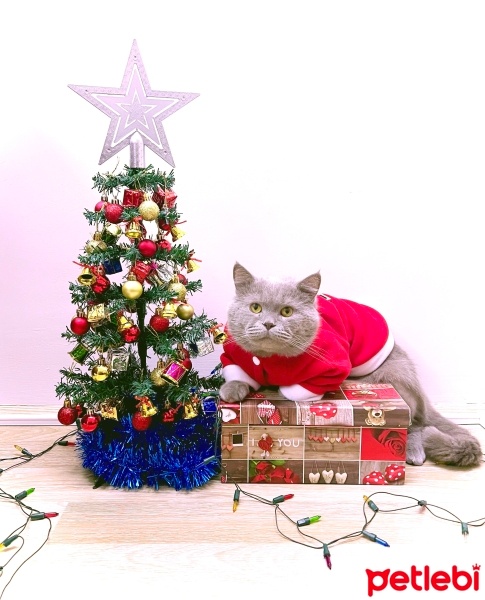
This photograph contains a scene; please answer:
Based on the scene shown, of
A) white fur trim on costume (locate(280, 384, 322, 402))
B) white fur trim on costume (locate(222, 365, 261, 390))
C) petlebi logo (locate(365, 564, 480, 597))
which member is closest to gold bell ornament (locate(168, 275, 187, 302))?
white fur trim on costume (locate(222, 365, 261, 390))

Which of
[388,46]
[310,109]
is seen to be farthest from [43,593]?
[388,46]

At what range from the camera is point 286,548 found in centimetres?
104

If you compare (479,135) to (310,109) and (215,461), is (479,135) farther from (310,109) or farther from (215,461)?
(215,461)

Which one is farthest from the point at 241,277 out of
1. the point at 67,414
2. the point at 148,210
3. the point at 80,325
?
the point at 67,414

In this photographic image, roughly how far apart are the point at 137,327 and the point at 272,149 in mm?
620

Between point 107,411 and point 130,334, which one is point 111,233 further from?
point 107,411

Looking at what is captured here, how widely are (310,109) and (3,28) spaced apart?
79cm

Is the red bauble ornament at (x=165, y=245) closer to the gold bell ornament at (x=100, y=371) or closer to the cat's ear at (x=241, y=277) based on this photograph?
the cat's ear at (x=241, y=277)

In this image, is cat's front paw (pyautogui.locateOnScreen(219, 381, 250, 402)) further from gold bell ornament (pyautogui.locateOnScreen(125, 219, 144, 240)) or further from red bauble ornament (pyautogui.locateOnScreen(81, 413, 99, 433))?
gold bell ornament (pyautogui.locateOnScreen(125, 219, 144, 240))

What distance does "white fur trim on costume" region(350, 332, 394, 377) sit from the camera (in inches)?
56.2

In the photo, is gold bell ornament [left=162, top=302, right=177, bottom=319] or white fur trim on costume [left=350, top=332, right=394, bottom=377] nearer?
gold bell ornament [left=162, top=302, right=177, bottom=319]

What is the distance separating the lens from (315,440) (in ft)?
4.14

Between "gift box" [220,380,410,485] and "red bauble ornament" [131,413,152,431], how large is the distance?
0.54 ft

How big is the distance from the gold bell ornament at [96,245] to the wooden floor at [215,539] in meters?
0.52
